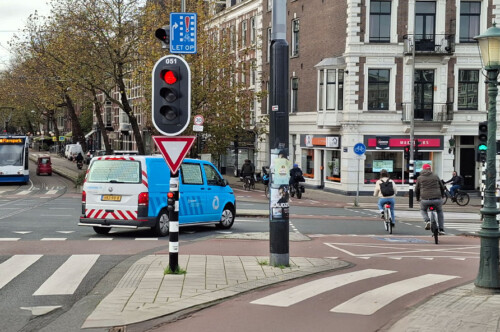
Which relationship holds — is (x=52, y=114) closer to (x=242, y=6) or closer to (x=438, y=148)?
(x=242, y=6)

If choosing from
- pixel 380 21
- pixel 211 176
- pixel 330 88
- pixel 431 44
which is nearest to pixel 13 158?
pixel 330 88

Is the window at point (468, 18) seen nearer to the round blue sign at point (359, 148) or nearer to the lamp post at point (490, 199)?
the round blue sign at point (359, 148)

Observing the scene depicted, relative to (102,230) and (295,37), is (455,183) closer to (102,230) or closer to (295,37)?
(295,37)

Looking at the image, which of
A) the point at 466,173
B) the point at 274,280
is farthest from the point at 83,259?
the point at 466,173

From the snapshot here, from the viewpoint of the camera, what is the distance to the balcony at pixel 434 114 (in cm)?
3791

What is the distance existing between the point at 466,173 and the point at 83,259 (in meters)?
31.8

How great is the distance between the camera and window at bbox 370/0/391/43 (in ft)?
125

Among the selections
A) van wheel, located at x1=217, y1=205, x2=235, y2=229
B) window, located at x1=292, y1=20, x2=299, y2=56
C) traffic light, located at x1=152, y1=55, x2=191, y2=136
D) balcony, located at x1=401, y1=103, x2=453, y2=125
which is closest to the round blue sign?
balcony, located at x1=401, y1=103, x2=453, y2=125

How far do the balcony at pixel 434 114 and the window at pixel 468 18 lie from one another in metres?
3.89

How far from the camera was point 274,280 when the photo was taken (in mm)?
10242

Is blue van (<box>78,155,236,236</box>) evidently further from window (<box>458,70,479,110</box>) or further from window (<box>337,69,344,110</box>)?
window (<box>458,70,479,110</box>)

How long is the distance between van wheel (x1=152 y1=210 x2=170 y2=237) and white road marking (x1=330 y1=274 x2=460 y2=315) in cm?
721

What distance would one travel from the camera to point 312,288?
981 centimetres

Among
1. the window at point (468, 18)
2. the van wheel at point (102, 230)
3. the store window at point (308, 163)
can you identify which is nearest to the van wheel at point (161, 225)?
the van wheel at point (102, 230)
